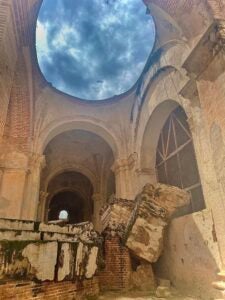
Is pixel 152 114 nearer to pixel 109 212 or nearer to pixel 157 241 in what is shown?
pixel 109 212

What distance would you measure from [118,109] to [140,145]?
7.27 feet

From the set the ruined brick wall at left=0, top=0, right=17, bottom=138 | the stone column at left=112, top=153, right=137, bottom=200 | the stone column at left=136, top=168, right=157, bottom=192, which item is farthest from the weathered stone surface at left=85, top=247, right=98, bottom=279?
the stone column at left=112, top=153, right=137, bottom=200

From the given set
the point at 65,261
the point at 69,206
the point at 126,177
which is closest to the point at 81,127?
the point at 126,177

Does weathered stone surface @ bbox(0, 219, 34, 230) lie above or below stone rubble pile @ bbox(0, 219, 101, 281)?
above

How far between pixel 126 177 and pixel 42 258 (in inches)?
242

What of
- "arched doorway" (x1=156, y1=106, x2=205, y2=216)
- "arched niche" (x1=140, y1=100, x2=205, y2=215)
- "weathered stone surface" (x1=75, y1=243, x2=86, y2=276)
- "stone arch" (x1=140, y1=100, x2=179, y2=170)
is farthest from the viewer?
"stone arch" (x1=140, y1=100, x2=179, y2=170)

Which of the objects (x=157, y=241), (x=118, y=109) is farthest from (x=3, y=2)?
(x=118, y=109)

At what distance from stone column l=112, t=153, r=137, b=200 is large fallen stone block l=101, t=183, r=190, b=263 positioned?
315cm

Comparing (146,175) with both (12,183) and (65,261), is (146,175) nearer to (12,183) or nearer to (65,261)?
(12,183)

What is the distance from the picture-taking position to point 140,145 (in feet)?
26.4

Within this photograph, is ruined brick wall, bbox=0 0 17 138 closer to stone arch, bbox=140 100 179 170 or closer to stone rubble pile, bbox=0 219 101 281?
stone rubble pile, bbox=0 219 101 281

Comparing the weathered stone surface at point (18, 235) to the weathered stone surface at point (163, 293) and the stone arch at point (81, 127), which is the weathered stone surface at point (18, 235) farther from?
the stone arch at point (81, 127)

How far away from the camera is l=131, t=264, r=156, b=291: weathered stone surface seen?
4453mm

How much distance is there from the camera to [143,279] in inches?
178
